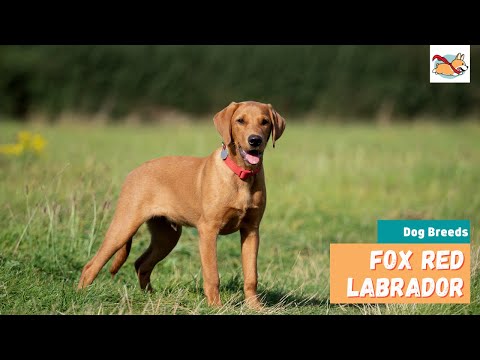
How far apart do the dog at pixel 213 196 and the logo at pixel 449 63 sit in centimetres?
203

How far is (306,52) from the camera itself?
67.7 ft

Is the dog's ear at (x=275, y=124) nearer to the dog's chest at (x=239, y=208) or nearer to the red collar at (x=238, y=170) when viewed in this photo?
the red collar at (x=238, y=170)

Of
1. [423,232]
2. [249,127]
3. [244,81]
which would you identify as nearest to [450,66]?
[423,232]

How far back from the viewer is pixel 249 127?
6293 millimetres

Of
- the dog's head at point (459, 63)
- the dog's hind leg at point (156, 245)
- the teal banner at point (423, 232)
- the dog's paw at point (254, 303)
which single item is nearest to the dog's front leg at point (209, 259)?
the dog's paw at point (254, 303)

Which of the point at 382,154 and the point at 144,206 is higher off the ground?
the point at 382,154

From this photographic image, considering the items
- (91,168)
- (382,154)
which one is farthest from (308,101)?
(91,168)

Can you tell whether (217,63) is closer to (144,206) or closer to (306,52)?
(306,52)

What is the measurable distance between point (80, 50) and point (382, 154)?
36.5 feet

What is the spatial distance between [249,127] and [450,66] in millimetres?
2603

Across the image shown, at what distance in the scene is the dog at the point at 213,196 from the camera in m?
6.42

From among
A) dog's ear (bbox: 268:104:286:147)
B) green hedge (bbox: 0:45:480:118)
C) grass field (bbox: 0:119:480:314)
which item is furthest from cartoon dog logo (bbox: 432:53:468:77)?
green hedge (bbox: 0:45:480:118)

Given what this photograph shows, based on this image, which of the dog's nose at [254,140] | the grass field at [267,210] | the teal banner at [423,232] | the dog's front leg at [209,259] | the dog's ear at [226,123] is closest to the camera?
the dog's nose at [254,140]

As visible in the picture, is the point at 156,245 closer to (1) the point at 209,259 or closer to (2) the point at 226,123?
(1) the point at 209,259
